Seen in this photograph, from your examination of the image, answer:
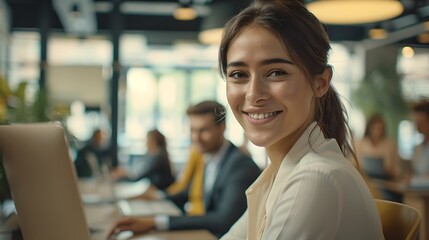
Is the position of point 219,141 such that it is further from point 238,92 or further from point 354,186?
point 354,186

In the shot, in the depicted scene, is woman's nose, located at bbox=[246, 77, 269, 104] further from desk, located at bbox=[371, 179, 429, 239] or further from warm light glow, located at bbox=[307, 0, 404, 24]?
desk, located at bbox=[371, 179, 429, 239]

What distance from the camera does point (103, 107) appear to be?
10188mm

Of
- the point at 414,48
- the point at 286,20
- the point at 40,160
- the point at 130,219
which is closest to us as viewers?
the point at 40,160

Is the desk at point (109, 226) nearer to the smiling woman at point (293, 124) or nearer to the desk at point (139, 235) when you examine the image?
the desk at point (139, 235)

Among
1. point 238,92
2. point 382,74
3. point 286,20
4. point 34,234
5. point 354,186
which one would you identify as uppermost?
point 286,20

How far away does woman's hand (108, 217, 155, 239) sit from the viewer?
1956mm

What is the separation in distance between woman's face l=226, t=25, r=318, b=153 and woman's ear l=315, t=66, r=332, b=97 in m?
0.03

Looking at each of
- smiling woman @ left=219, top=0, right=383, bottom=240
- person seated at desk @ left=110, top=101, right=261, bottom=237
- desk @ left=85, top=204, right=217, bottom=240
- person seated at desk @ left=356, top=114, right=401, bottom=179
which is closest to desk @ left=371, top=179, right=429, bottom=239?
person seated at desk @ left=356, top=114, right=401, bottom=179

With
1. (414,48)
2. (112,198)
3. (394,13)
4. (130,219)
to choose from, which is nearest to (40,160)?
(130,219)

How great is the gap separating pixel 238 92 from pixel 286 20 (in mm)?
239

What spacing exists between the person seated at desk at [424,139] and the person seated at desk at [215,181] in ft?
9.28

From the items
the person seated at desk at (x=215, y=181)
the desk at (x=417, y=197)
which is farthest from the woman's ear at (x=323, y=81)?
the desk at (x=417, y=197)

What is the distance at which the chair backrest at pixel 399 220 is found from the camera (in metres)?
1.25

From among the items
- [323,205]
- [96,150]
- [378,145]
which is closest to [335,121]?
[323,205]
